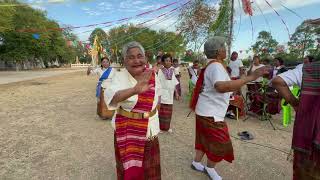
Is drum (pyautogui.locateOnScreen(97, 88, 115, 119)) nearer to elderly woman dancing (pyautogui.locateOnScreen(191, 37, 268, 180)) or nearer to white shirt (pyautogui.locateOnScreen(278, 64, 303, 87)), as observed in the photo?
elderly woman dancing (pyautogui.locateOnScreen(191, 37, 268, 180))

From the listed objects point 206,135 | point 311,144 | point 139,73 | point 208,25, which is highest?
point 208,25

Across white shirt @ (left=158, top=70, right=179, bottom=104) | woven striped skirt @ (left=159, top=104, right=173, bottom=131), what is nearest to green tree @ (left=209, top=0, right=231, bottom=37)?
white shirt @ (left=158, top=70, right=179, bottom=104)

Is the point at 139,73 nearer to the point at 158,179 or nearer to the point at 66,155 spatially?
the point at 158,179

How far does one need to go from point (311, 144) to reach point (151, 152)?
1394mm

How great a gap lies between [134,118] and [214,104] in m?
1.09

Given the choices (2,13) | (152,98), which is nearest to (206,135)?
(152,98)

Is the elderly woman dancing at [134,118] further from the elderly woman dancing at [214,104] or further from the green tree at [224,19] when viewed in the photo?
the green tree at [224,19]

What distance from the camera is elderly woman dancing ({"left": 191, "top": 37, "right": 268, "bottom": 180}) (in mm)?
3119

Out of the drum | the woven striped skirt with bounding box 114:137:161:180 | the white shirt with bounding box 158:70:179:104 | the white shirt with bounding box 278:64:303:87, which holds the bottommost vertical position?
the drum

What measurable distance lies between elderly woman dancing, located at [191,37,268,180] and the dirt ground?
68cm

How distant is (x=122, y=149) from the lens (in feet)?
8.77

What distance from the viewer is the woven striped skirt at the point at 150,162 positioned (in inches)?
108

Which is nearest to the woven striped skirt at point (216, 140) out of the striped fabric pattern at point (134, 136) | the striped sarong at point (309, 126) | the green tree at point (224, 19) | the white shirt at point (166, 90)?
the striped fabric pattern at point (134, 136)

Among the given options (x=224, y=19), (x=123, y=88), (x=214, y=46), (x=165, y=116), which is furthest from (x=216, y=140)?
(x=224, y=19)
